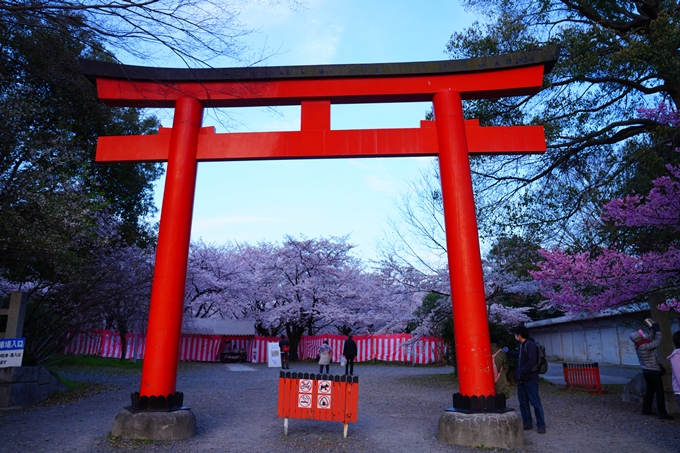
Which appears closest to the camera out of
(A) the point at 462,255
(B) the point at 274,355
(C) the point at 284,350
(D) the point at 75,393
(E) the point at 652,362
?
(A) the point at 462,255

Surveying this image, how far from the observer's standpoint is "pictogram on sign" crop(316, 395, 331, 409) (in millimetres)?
6656

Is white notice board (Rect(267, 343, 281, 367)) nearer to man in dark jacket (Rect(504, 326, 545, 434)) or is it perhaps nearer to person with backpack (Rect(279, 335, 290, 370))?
person with backpack (Rect(279, 335, 290, 370))

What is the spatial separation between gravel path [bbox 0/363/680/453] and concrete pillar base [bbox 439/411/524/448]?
0.14m

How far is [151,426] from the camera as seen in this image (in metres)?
6.26

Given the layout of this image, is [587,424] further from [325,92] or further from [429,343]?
[429,343]

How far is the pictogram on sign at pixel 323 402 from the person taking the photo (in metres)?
6.66

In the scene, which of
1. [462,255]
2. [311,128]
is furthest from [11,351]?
[462,255]

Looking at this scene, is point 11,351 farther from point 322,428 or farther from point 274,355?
point 274,355

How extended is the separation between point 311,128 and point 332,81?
81cm

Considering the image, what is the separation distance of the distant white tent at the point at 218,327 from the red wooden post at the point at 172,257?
19536mm

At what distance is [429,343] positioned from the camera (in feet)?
83.0

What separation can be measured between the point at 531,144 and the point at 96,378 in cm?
1445

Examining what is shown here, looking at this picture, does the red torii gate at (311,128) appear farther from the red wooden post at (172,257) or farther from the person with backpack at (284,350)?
the person with backpack at (284,350)

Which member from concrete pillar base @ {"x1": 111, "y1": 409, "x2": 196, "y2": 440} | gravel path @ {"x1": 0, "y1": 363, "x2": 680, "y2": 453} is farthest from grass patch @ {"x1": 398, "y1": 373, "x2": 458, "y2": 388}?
concrete pillar base @ {"x1": 111, "y1": 409, "x2": 196, "y2": 440}
